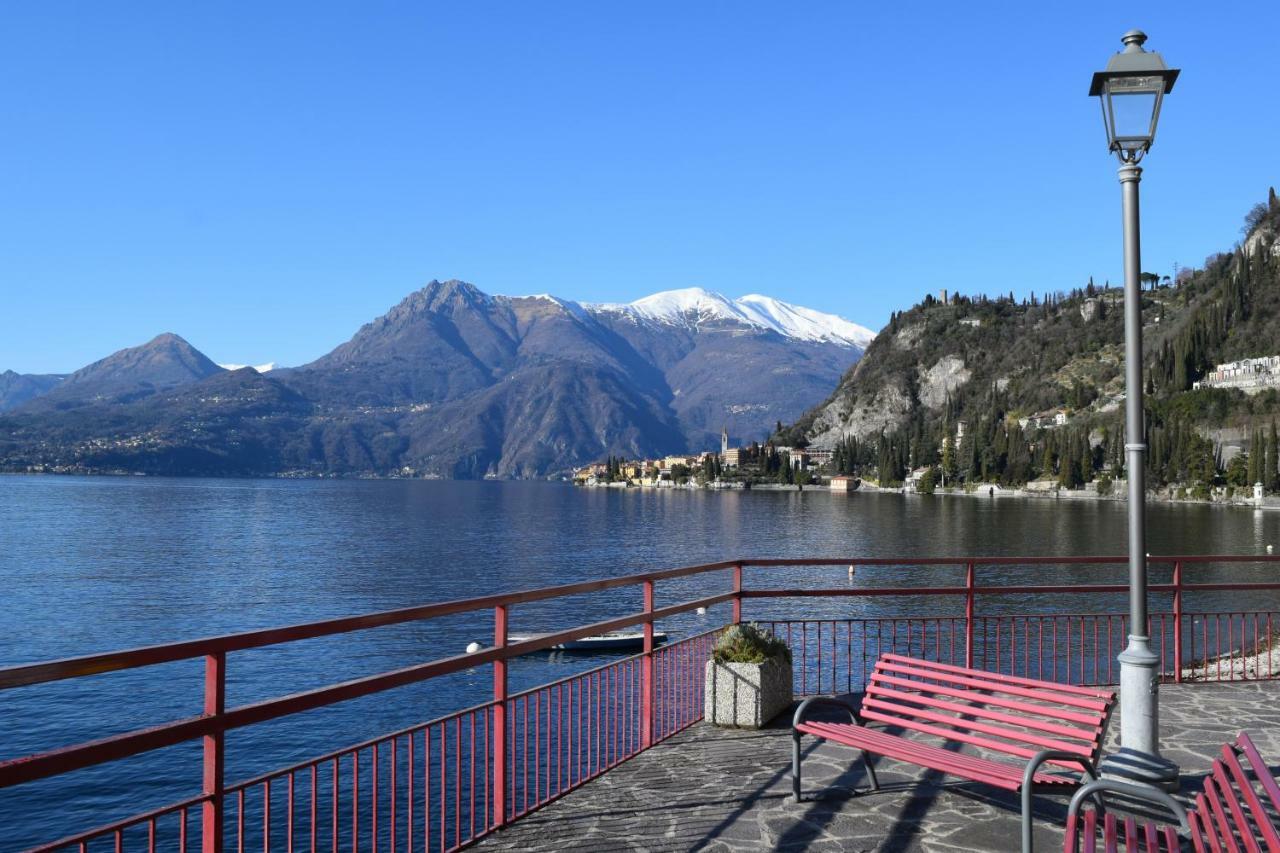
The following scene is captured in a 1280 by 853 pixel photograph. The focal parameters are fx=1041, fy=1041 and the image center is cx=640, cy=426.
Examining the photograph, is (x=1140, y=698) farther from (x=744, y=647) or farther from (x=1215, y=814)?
(x=744, y=647)

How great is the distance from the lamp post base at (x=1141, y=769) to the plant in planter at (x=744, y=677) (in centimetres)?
341

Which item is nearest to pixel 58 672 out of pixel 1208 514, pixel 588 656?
pixel 588 656

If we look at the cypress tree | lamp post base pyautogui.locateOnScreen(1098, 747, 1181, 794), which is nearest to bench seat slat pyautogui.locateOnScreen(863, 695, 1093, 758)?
lamp post base pyautogui.locateOnScreen(1098, 747, 1181, 794)

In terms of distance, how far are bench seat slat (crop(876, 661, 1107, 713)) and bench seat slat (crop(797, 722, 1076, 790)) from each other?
1.54 feet

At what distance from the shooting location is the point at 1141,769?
21.9 feet

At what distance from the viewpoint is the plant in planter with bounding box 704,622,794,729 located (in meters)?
9.62

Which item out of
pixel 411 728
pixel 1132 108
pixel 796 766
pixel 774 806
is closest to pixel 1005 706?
pixel 796 766

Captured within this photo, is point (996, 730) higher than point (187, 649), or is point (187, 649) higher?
point (187, 649)

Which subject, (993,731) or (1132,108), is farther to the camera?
(1132,108)

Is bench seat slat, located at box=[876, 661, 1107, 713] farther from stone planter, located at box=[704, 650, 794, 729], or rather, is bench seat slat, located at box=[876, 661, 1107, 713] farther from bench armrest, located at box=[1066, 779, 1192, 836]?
stone planter, located at box=[704, 650, 794, 729]

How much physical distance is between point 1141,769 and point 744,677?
3745 millimetres

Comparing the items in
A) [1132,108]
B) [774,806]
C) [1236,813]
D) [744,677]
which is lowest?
[774,806]

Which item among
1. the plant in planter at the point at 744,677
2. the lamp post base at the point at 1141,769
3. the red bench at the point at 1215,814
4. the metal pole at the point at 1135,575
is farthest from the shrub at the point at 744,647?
the red bench at the point at 1215,814

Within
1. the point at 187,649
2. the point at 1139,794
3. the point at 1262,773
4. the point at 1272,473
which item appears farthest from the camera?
the point at 1272,473
